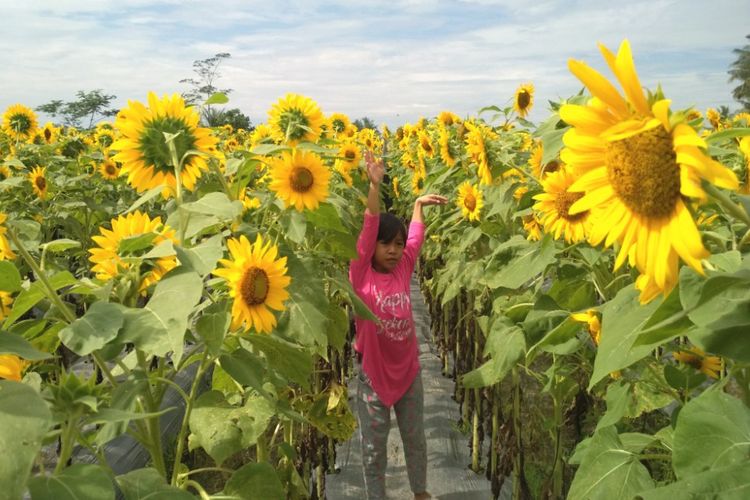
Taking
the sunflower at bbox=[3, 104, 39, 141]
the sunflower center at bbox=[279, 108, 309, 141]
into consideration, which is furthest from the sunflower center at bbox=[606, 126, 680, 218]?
the sunflower at bbox=[3, 104, 39, 141]

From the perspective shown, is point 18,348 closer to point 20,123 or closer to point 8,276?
point 8,276

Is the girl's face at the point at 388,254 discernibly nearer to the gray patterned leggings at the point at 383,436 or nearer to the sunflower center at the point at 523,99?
the gray patterned leggings at the point at 383,436

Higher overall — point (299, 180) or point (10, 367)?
point (299, 180)

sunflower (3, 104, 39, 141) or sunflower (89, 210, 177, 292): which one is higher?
sunflower (3, 104, 39, 141)

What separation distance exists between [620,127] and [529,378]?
4029 mm

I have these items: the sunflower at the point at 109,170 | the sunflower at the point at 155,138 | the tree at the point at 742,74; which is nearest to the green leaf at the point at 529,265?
the sunflower at the point at 155,138

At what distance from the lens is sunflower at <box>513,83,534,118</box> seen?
3.69 m

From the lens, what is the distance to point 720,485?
75 cm

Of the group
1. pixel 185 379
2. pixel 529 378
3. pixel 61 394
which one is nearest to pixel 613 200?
pixel 61 394

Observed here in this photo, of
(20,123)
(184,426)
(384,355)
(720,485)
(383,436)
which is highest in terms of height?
(20,123)

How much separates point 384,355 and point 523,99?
1818 millimetres

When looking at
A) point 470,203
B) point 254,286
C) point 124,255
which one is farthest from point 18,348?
point 470,203

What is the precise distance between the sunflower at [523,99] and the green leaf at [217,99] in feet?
A: 8.11

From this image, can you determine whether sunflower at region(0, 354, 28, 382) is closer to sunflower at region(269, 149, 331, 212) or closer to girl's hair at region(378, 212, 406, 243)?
sunflower at region(269, 149, 331, 212)
